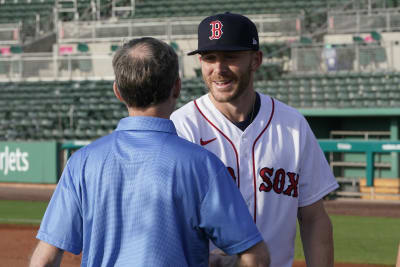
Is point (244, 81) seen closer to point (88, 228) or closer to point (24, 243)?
point (88, 228)

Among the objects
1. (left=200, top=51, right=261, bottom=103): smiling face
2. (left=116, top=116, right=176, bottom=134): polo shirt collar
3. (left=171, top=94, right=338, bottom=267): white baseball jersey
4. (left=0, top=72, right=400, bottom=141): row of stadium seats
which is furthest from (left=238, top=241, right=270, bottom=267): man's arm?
(left=0, top=72, right=400, bottom=141): row of stadium seats

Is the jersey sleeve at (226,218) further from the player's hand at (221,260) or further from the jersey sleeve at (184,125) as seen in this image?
the jersey sleeve at (184,125)

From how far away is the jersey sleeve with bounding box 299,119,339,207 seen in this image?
297cm

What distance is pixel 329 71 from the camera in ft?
62.2

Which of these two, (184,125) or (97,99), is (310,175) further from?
(97,99)

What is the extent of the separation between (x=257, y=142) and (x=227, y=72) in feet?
1.12

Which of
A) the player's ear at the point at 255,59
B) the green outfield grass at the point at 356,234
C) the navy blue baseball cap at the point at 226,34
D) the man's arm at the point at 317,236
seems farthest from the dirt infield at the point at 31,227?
the navy blue baseball cap at the point at 226,34

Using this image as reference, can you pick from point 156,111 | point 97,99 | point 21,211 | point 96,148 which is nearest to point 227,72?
point 156,111

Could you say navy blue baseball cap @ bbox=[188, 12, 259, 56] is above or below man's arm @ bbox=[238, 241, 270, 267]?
above

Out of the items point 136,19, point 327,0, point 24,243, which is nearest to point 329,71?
point 327,0

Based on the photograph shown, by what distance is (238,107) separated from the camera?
2.96 m

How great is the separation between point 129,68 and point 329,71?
1737 centimetres

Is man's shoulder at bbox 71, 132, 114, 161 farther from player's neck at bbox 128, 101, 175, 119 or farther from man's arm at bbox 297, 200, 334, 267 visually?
man's arm at bbox 297, 200, 334, 267

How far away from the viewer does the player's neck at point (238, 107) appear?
294cm
